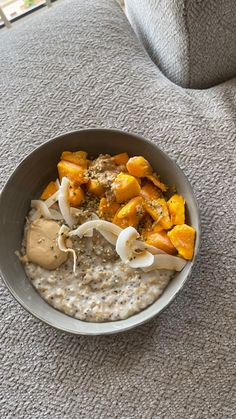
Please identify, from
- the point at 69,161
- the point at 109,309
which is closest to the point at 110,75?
the point at 69,161

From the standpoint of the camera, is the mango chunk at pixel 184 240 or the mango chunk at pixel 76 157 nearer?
the mango chunk at pixel 184 240

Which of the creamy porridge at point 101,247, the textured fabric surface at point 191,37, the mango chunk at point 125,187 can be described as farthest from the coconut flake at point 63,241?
the textured fabric surface at point 191,37

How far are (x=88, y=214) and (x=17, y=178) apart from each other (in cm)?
15

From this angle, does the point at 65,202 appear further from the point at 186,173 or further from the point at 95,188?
the point at 186,173

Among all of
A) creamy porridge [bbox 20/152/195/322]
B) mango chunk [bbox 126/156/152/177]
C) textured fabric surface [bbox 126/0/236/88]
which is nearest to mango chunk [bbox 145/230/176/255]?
creamy porridge [bbox 20/152/195/322]

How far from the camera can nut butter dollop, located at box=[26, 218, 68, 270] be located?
90 centimetres

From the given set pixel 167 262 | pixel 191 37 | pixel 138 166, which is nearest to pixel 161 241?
pixel 167 262

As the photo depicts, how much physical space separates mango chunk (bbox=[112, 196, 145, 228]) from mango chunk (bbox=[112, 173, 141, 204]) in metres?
0.01

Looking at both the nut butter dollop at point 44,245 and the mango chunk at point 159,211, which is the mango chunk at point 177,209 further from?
the nut butter dollop at point 44,245

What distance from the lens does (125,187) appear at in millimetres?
888

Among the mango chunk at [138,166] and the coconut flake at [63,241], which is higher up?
the mango chunk at [138,166]

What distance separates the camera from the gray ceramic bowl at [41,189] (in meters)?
0.85

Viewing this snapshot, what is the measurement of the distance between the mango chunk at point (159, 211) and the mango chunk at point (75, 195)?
0.40ft

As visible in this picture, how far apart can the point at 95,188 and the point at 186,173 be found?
7.8 inches
